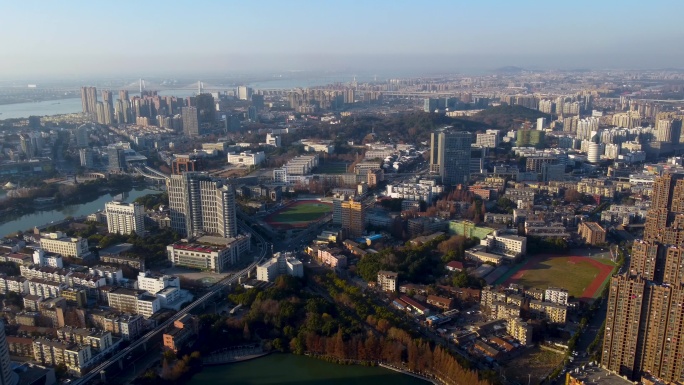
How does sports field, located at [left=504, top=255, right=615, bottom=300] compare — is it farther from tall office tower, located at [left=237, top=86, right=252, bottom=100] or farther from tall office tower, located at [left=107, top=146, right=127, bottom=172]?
tall office tower, located at [left=237, top=86, right=252, bottom=100]

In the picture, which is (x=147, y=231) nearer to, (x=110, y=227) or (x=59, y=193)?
(x=110, y=227)

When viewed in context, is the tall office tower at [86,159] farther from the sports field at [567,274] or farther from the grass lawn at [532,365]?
the grass lawn at [532,365]

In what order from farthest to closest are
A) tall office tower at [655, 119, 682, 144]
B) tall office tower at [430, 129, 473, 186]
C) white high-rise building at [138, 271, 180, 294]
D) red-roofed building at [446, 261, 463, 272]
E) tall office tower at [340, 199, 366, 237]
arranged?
tall office tower at [655, 119, 682, 144] < tall office tower at [430, 129, 473, 186] < tall office tower at [340, 199, 366, 237] < red-roofed building at [446, 261, 463, 272] < white high-rise building at [138, 271, 180, 294]

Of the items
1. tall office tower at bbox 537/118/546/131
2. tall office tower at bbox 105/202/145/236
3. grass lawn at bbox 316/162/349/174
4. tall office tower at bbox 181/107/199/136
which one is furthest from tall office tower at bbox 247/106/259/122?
tall office tower at bbox 105/202/145/236

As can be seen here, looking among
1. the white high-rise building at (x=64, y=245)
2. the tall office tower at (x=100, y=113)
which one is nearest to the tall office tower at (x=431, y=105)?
the tall office tower at (x=100, y=113)

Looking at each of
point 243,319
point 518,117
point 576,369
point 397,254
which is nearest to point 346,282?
point 397,254

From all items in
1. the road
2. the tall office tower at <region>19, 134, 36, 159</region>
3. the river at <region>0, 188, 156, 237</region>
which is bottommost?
the river at <region>0, 188, 156, 237</region>
